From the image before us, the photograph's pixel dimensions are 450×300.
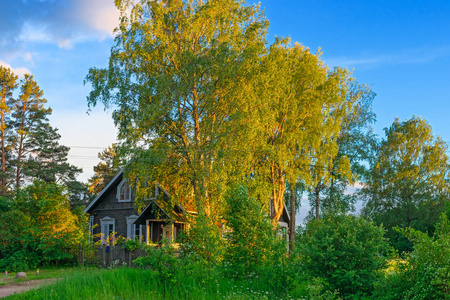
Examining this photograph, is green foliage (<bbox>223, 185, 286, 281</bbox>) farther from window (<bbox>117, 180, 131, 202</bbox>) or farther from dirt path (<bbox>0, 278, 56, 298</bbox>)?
window (<bbox>117, 180, 131, 202</bbox>)

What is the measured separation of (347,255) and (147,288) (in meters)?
4.88

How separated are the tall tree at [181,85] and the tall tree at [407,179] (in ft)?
64.7

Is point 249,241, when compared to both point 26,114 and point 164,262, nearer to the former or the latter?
point 164,262

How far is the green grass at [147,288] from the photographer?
984 centimetres

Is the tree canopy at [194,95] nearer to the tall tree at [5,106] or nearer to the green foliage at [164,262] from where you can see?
the green foliage at [164,262]

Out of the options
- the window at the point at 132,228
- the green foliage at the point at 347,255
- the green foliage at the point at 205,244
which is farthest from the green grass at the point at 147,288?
the window at the point at 132,228

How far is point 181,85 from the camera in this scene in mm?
21750

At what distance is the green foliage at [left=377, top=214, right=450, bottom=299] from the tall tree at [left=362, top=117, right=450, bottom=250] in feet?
94.5

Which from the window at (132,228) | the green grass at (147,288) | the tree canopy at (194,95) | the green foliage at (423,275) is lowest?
the green grass at (147,288)

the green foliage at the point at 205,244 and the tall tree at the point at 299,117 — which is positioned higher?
the tall tree at the point at 299,117

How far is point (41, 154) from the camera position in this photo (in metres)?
44.2

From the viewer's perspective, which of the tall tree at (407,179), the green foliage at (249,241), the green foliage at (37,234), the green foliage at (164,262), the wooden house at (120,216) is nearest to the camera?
the green foliage at (164,262)

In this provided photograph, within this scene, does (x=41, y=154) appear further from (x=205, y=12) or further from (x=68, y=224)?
(x=205, y=12)

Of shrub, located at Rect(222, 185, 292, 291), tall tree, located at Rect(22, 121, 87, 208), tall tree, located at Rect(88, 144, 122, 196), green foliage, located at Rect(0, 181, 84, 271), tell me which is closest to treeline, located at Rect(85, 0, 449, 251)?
green foliage, located at Rect(0, 181, 84, 271)
